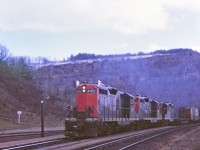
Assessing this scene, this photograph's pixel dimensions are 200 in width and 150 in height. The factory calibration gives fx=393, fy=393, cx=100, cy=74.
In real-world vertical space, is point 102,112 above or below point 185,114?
above

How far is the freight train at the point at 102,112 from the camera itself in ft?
85.4

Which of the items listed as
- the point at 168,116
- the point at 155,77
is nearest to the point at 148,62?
the point at 155,77

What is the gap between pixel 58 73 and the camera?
171500 millimetres

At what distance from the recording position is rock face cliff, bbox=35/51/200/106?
445ft

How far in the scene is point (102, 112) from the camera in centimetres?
2838

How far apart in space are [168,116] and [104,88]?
92.9 ft

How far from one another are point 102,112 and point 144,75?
12645 cm

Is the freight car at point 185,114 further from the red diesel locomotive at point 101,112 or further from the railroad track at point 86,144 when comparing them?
the railroad track at point 86,144

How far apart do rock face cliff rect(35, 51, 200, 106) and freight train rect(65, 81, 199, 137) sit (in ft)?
193

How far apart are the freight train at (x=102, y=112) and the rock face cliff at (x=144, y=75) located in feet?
193

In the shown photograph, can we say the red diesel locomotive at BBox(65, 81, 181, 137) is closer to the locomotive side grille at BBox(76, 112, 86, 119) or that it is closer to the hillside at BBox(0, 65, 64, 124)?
the locomotive side grille at BBox(76, 112, 86, 119)

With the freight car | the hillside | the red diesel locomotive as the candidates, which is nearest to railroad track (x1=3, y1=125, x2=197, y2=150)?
the red diesel locomotive

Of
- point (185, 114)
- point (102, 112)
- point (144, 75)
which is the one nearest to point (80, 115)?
point (102, 112)

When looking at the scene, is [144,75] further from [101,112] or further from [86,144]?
[86,144]
